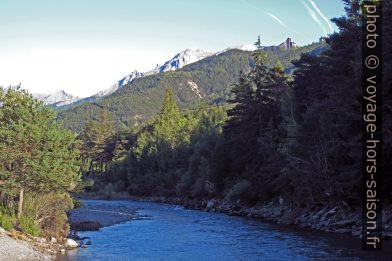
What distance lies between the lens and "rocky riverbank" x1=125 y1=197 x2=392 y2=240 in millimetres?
35812

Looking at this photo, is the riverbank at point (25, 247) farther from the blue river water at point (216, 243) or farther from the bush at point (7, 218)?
the blue river water at point (216, 243)

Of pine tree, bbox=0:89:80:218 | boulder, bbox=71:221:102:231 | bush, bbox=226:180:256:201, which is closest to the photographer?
pine tree, bbox=0:89:80:218

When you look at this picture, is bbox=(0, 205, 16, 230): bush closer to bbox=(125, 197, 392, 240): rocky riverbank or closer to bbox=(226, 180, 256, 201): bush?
bbox=(125, 197, 392, 240): rocky riverbank

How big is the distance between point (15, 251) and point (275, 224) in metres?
26.5

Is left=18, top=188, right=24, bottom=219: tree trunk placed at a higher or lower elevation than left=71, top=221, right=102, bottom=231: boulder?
higher

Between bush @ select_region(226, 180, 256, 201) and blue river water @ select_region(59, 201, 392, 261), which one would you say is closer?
blue river water @ select_region(59, 201, 392, 261)

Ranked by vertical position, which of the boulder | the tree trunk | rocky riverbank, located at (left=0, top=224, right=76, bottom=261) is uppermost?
the tree trunk

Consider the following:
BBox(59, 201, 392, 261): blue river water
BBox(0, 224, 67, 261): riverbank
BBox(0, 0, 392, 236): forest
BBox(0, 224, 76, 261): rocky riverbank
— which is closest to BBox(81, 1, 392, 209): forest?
BBox(0, 0, 392, 236): forest

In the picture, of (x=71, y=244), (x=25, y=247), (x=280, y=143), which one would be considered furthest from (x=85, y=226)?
(x=280, y=143)

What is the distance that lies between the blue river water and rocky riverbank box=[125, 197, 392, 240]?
6.44 ft

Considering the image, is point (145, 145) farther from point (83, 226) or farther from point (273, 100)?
point (83, 226)

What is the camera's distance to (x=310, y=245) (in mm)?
31047

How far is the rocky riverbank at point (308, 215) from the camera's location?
35812 mm

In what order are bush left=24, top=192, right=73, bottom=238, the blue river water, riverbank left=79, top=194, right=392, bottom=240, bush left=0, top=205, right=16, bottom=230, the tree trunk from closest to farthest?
the blue river water, bush left=0, top=205, right=16, bottom=230, the tree trunk, bush left=24, top=192, right=73, bottom=238, riverbank left=79, top=194, right=392, bottom=240
